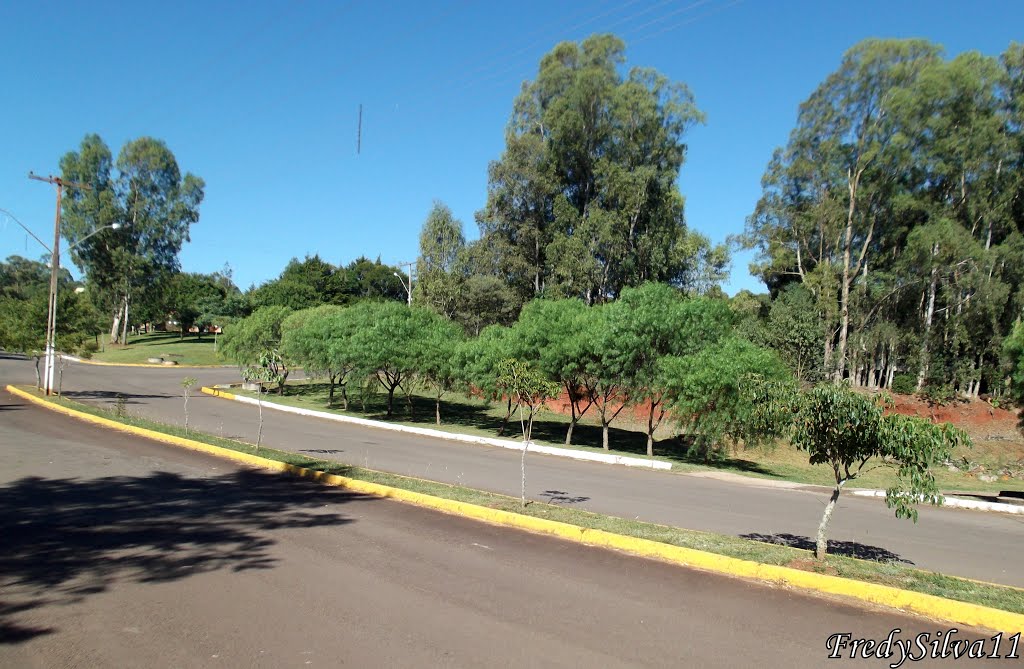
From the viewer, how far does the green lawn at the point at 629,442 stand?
77.7 ft

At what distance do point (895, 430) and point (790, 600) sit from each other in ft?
6.89

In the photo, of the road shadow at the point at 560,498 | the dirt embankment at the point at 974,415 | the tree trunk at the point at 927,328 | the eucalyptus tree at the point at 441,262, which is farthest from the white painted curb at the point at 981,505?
the eucalyptus tree at the point at 441,262

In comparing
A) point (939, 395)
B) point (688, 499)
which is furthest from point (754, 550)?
point (939, 395)

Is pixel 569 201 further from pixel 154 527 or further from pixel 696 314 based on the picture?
pixel 154 527

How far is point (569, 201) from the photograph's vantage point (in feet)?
149

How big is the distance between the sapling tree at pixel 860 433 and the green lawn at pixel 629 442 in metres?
12.3

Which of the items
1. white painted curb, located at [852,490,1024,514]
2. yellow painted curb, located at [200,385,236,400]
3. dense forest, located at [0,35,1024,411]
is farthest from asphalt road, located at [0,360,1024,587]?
dense forest, located at [0,35,1024,411]

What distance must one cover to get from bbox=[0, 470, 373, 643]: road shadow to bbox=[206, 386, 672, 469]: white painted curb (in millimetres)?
10767

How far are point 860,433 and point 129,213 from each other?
68481 millimetres

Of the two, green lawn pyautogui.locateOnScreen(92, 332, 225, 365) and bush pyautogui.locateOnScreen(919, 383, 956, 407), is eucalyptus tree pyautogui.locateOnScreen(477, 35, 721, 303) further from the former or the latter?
green lawn pyautogui.locateOnScreen(92, 332, 225, 365)

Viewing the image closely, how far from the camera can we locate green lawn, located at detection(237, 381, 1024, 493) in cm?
2367

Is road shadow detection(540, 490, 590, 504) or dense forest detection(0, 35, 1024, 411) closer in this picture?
road shadow detection(540, 490, 590, 504)

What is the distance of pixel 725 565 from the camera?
24.5 ft

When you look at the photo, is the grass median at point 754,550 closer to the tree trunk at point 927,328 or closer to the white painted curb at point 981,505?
the white painted curb at point 981,505
